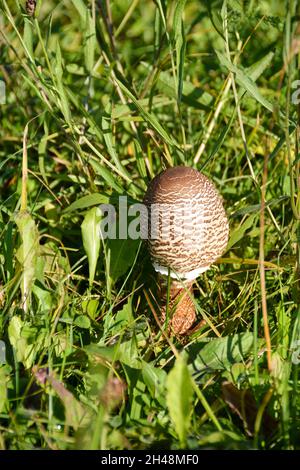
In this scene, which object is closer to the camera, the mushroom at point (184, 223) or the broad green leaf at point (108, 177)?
the mushroom at point (184, 223)

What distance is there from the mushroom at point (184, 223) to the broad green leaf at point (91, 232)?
0.15 metres

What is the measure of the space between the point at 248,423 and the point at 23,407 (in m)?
0.56

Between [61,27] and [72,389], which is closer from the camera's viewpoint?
[72,389]

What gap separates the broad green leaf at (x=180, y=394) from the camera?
4.58 ft

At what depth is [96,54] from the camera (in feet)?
9.52

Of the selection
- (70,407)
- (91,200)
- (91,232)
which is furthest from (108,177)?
(70,407)

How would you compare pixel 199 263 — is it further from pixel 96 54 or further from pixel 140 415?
pixel 96 54

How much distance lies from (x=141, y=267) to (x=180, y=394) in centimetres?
83

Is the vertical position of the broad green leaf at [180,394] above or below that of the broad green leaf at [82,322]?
below

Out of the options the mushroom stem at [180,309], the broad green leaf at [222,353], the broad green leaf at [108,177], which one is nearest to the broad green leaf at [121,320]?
the mushroom stem at [180,309]

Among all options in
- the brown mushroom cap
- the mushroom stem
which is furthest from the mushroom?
the mushroom stem

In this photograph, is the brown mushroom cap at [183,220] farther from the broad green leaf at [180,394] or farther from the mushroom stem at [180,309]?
the broad green leaf at [180,394]

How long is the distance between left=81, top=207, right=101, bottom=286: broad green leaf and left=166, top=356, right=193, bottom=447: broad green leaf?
2.12 feet
